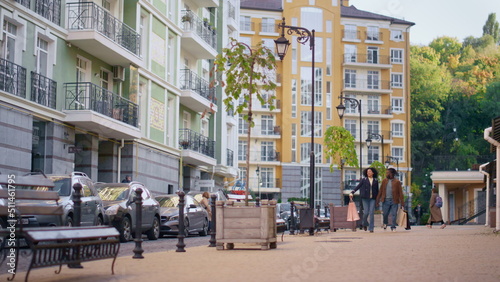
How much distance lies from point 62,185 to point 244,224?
5.61 metres

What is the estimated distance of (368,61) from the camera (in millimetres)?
89500

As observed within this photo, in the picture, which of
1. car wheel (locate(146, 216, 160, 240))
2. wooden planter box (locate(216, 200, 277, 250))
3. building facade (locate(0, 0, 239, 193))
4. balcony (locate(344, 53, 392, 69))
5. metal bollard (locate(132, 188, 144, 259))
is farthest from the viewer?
balcony (locate(344, 53, 392, 69))

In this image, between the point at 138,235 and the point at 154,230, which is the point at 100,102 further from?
the point at 138,235

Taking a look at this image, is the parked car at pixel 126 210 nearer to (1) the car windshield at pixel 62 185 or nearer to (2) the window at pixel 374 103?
(1) the car windshield at pixel 62 185

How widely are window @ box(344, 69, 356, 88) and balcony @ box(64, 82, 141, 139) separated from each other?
56.8m

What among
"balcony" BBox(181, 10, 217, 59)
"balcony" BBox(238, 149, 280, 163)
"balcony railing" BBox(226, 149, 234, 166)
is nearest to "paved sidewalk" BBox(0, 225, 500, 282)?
"balcony" BBox(181, 10, 217, 59)

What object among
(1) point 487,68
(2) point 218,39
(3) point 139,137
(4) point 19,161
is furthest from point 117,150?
(1) point 487,68

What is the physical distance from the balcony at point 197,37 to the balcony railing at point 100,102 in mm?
8849

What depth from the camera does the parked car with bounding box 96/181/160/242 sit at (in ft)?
70.7

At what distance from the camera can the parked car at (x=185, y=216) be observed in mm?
26281

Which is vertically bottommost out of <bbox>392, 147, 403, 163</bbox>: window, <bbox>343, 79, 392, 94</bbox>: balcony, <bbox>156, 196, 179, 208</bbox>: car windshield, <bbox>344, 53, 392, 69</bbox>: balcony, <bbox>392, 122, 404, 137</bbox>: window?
<bbox>156, 196, 179, 208</bbox>: car windshield

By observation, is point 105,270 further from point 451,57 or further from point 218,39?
point 451,57

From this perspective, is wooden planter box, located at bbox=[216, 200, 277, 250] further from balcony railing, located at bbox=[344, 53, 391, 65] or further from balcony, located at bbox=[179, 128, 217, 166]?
balcony railing, located at bbox=[344, 53, 391, 65]

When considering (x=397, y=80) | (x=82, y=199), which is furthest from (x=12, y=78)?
(x=397, y=80)
